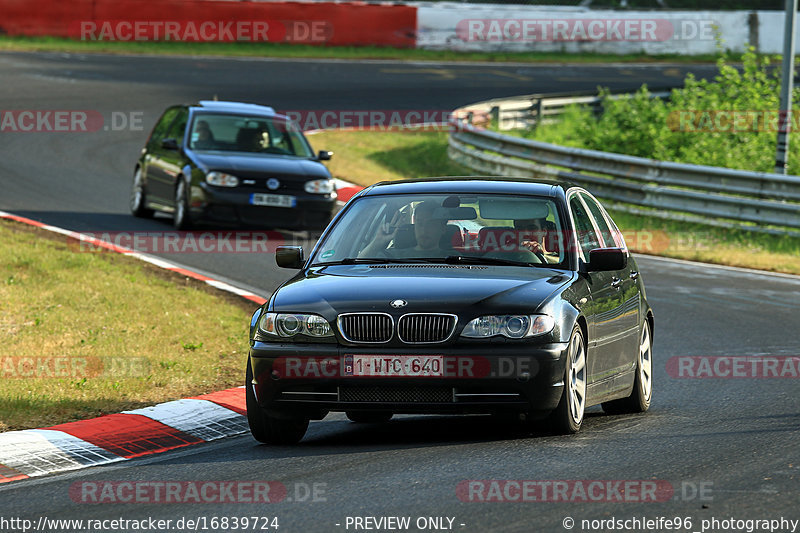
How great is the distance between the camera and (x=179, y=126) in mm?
19391

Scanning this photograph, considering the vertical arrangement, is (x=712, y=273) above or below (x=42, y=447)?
below

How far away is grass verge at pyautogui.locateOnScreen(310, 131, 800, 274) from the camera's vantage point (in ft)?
59.6

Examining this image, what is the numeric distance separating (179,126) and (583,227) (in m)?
11.6

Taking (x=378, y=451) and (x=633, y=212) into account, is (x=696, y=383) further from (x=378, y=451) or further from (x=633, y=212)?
(x=633, y=212)

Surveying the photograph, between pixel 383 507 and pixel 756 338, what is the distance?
681cm

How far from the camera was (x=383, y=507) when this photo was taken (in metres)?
5.99

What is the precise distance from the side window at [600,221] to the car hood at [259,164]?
8949 millimetres

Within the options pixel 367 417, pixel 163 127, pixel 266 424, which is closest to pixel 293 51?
pixel 163 127

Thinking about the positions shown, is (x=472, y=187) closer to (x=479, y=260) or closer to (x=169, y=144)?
(x=479, y=260)

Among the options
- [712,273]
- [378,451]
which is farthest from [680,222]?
[378,451]

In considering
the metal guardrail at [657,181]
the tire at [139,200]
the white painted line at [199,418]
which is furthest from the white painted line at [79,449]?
the metal guardrail at [657,181]

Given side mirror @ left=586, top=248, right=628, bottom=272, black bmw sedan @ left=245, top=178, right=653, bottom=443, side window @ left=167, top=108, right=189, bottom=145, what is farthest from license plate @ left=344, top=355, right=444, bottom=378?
side window @ left=167, top=108, right=189, bottom=145

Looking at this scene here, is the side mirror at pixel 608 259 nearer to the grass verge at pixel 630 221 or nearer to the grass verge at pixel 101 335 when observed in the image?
the grass verge at pixel 101 335

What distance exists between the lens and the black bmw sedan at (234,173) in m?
17.7
